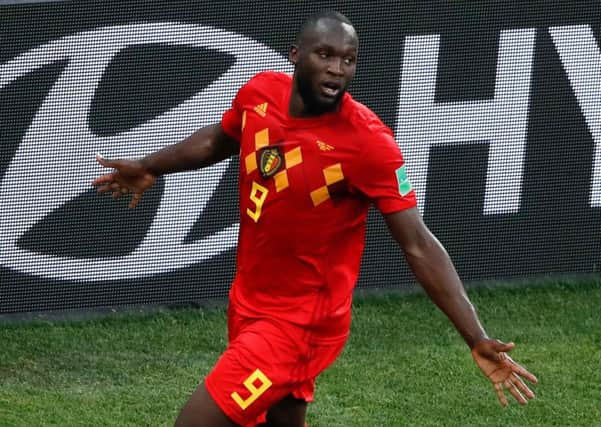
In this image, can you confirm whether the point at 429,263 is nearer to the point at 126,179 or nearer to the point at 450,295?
the point at 450,295

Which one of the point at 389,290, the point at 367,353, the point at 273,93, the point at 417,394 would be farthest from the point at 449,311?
the point at 389,290

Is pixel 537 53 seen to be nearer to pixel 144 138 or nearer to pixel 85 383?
pixel 144 138

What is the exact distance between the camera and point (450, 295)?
5273 mm

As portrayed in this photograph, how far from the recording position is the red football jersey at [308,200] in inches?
211

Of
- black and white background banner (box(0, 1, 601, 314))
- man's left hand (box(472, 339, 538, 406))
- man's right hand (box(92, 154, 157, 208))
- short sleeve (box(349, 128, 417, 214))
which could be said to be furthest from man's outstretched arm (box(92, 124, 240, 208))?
black and white background banner (box(0, 1, 601, 314))

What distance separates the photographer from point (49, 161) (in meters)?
8.48

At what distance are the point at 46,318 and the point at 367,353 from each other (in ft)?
6.27

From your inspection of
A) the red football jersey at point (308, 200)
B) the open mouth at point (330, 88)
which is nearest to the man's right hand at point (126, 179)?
the red football jersey at point (308, 200)

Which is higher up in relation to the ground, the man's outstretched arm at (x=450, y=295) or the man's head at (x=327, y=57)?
the man's head at (x=327, y=57)

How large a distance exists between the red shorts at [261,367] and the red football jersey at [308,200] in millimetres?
60

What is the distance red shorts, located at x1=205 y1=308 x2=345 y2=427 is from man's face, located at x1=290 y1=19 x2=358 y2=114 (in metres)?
0.91

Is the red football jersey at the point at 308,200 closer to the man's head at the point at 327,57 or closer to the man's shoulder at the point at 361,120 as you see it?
the man's shoulder at the point at 361,120

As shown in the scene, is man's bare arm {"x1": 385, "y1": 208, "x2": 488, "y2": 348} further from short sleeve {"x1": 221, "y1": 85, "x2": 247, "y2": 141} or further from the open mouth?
short sleeve {"x1": 221, "y1": 85, "x2": 247, "y2": 141}

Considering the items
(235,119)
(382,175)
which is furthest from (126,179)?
(382,175)
